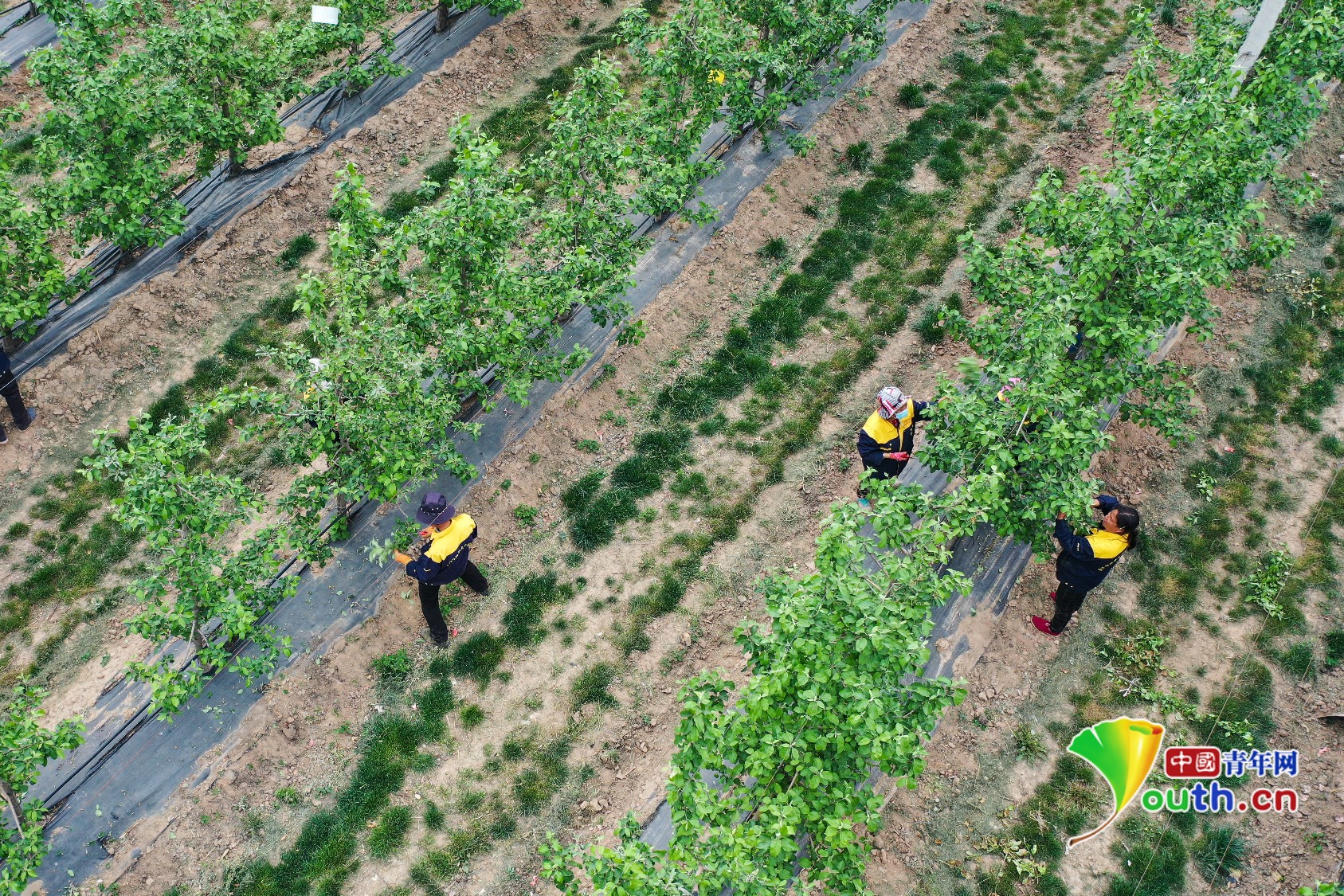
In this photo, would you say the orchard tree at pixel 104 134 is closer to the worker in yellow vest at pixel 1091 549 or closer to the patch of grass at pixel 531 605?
the patch of grass at pixel 531 605

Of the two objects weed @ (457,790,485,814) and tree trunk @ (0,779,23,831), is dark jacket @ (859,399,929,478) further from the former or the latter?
tree trunk @ (0,779,23,831)

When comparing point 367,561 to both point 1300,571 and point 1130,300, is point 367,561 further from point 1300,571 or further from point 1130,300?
point 1300,571

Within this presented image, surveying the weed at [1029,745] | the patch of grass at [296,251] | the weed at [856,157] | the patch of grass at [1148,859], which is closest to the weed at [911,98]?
the weed at [856,157]

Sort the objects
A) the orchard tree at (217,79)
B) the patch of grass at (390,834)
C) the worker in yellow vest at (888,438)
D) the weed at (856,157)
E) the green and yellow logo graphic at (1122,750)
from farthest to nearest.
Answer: the weed at (856,157), the orchard tree at (217,79), the worker in yellow vest at (888,438), the green and yellow logo graphic at (1122,750), the patch of grass at (390,834)

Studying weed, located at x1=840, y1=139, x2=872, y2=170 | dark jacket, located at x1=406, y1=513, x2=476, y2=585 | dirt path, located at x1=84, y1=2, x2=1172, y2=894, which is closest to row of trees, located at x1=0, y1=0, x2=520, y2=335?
dirt path, located at x1=84, y1=2, x2=1172, y2=894

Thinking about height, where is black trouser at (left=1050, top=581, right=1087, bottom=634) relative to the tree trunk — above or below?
below

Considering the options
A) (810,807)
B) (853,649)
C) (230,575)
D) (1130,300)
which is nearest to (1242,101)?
(1130,300)
